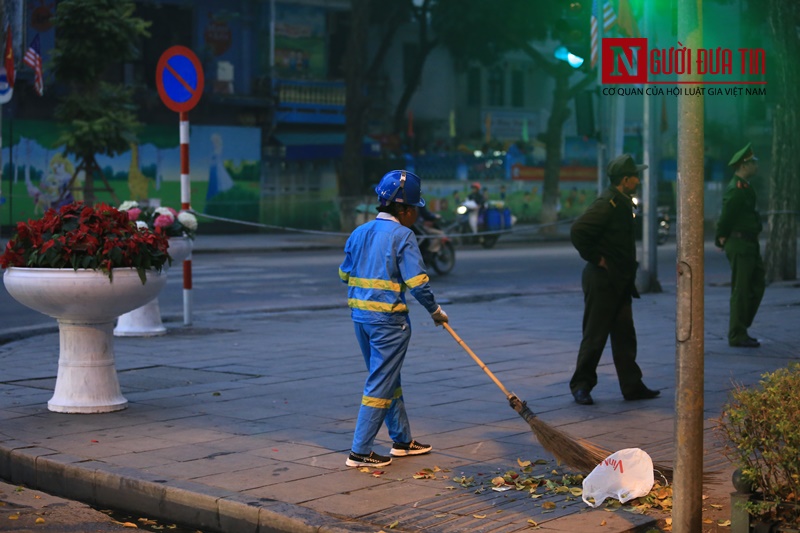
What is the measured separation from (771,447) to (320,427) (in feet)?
10.9

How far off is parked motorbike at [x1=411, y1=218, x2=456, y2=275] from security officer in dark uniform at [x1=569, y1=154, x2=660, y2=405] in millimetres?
11909

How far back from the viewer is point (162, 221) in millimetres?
11664

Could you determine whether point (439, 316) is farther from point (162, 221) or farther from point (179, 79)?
point (179, 79)

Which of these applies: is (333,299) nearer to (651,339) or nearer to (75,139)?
(651,339)

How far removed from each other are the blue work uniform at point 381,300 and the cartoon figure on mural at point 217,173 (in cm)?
3146

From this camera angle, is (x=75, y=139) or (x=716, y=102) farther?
(x=716, y=102)

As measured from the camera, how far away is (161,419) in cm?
768

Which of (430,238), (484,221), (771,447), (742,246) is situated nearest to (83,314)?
(771,447)

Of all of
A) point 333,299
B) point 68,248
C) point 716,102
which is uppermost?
point 716,102

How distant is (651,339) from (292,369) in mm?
3969

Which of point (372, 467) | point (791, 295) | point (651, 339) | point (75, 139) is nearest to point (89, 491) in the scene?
point (372, 467)

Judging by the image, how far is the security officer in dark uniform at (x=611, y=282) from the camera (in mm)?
8453

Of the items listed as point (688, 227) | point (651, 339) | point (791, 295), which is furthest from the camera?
point (791, 295)

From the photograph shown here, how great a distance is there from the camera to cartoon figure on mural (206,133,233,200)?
37.4 m
